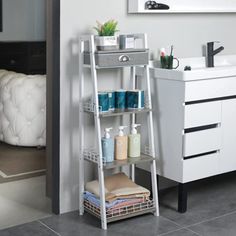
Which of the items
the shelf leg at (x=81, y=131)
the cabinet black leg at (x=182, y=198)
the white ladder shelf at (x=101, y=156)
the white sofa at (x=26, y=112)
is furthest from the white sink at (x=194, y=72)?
the white sofa at (x=26, y=112)

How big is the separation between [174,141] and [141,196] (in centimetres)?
38

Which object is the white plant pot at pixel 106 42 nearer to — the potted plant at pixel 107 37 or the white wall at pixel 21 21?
the potted plant at pixel 107 37

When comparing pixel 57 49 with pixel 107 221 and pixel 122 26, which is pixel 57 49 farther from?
pixel 107 221

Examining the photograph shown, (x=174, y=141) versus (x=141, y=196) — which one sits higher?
(x=174, y=141)

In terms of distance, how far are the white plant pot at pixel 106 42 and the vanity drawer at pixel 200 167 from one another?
0.80m

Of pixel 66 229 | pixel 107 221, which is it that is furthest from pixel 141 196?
pixel 66 229

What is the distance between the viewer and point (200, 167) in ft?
10.4

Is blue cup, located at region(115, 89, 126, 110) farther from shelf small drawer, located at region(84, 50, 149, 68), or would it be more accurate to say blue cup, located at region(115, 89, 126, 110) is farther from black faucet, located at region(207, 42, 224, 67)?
black faucet, located at region(207, 42, 224, 67)

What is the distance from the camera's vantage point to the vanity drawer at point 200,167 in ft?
10.1

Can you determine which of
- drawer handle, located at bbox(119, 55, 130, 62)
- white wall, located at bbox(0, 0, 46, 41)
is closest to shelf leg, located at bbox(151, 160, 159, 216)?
drawer handle, located at bbox(119, 55, 130, 62)

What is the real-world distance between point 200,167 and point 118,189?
52cm

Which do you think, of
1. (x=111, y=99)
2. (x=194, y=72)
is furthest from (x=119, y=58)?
(x=194, y=72)

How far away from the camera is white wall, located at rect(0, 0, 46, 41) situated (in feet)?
19.0

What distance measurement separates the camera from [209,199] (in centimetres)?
342
